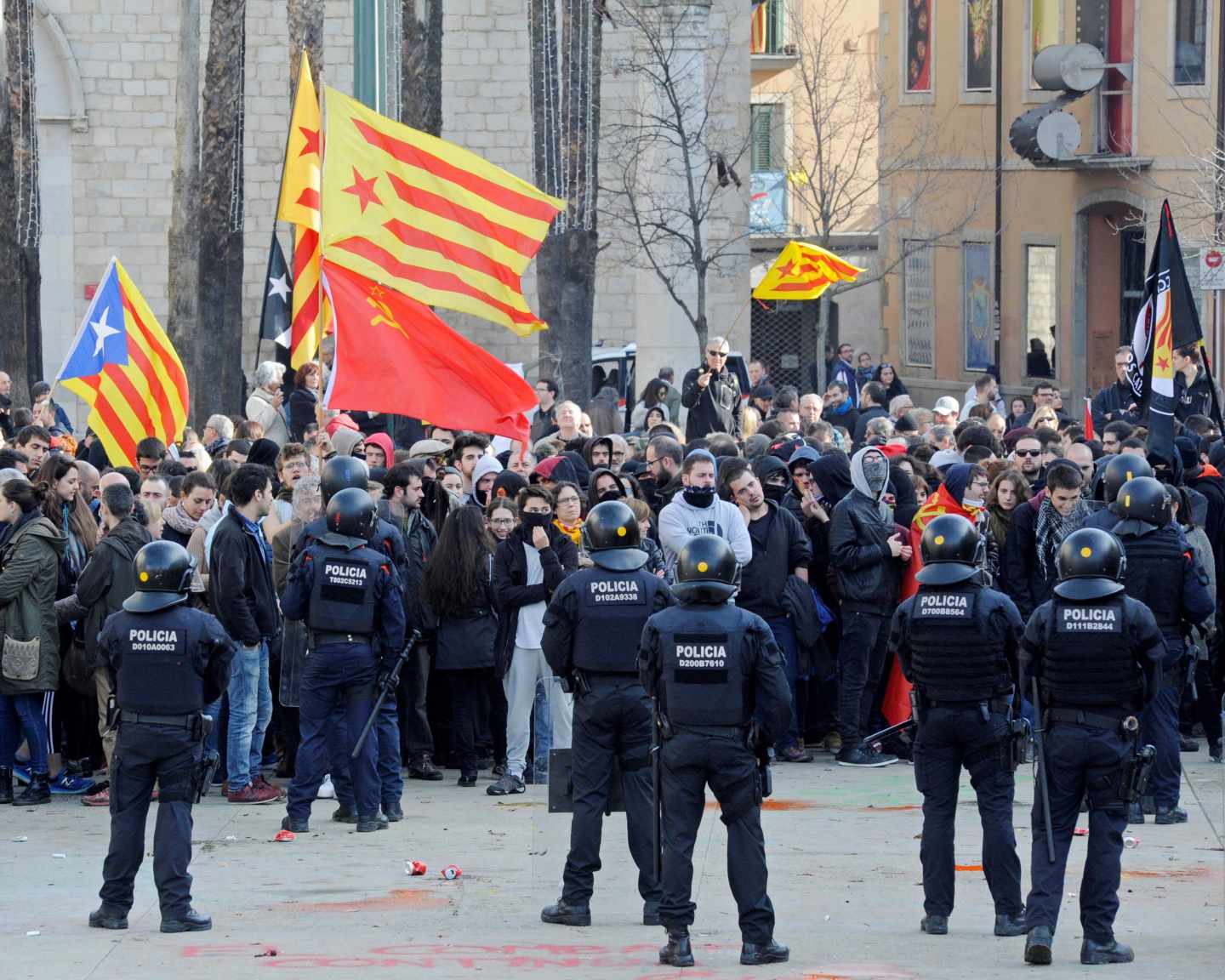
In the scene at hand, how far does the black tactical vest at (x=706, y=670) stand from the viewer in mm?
8250

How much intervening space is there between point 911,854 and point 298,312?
669cm

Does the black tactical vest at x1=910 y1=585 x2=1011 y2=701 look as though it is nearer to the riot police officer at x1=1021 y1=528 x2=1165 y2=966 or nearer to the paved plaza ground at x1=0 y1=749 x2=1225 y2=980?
the riot police officer at x1=1021 y1=528 x2=1165 y2=966

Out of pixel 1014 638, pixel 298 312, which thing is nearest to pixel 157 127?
pixel 298 312

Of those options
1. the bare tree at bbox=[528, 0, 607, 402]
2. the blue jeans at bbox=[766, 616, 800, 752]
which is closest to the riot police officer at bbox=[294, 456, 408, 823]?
the blue jeans at bbox=[766, 616, 800, 752]

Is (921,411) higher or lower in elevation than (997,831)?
higher

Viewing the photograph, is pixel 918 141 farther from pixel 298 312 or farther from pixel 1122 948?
pixel 1122 948

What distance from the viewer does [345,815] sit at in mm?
11031

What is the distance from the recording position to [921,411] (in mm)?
16812

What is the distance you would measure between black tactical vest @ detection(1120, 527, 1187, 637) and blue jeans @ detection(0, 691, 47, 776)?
18.8 feet

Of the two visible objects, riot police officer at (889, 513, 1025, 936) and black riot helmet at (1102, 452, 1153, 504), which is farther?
black riot helmet at (1102, 452, 1153, 504)

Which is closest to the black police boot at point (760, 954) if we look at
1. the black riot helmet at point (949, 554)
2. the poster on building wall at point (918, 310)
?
the black riot helmet at point (949, 554)

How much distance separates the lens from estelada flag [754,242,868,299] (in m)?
24.8

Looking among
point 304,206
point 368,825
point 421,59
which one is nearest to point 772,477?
point 368,825

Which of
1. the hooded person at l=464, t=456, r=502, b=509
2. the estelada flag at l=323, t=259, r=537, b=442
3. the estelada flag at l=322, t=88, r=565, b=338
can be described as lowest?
the hooded person at l=464, t=456, r=502, b=509
